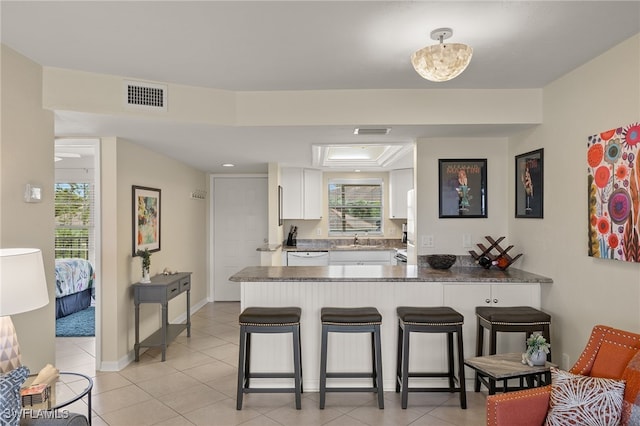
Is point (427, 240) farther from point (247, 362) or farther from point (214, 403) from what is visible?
point (214, 403)

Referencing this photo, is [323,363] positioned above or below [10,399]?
below

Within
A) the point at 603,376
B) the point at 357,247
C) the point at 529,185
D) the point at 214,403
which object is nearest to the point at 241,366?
the point at 214,403

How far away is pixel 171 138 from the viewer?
3850 millimetres

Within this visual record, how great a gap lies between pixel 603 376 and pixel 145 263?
154 inches

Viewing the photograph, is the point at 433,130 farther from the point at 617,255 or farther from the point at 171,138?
the point at 171,138

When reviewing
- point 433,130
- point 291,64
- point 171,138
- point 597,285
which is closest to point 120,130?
point 171,138

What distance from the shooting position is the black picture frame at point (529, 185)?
3377 millimetres

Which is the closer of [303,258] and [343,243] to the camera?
[303,258]

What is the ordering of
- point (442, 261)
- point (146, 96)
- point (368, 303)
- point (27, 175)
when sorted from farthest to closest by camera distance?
point (442, 261) < point (368, 303) < point (146, 96) < point (27, 175)

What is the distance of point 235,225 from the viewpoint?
6914mm

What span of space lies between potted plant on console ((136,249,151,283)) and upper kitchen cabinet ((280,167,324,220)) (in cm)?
254

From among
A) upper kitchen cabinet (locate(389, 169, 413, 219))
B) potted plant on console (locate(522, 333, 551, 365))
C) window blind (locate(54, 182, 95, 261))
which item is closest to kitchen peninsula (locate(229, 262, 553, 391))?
potted plant on console (locate(522, 333, 551, 365))

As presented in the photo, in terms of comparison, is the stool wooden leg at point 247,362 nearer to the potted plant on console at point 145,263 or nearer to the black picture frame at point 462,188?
the potted plant on console at point 145,263

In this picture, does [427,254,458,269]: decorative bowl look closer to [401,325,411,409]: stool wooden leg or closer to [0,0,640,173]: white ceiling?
[401,325,411,409]: stool wooden leg
